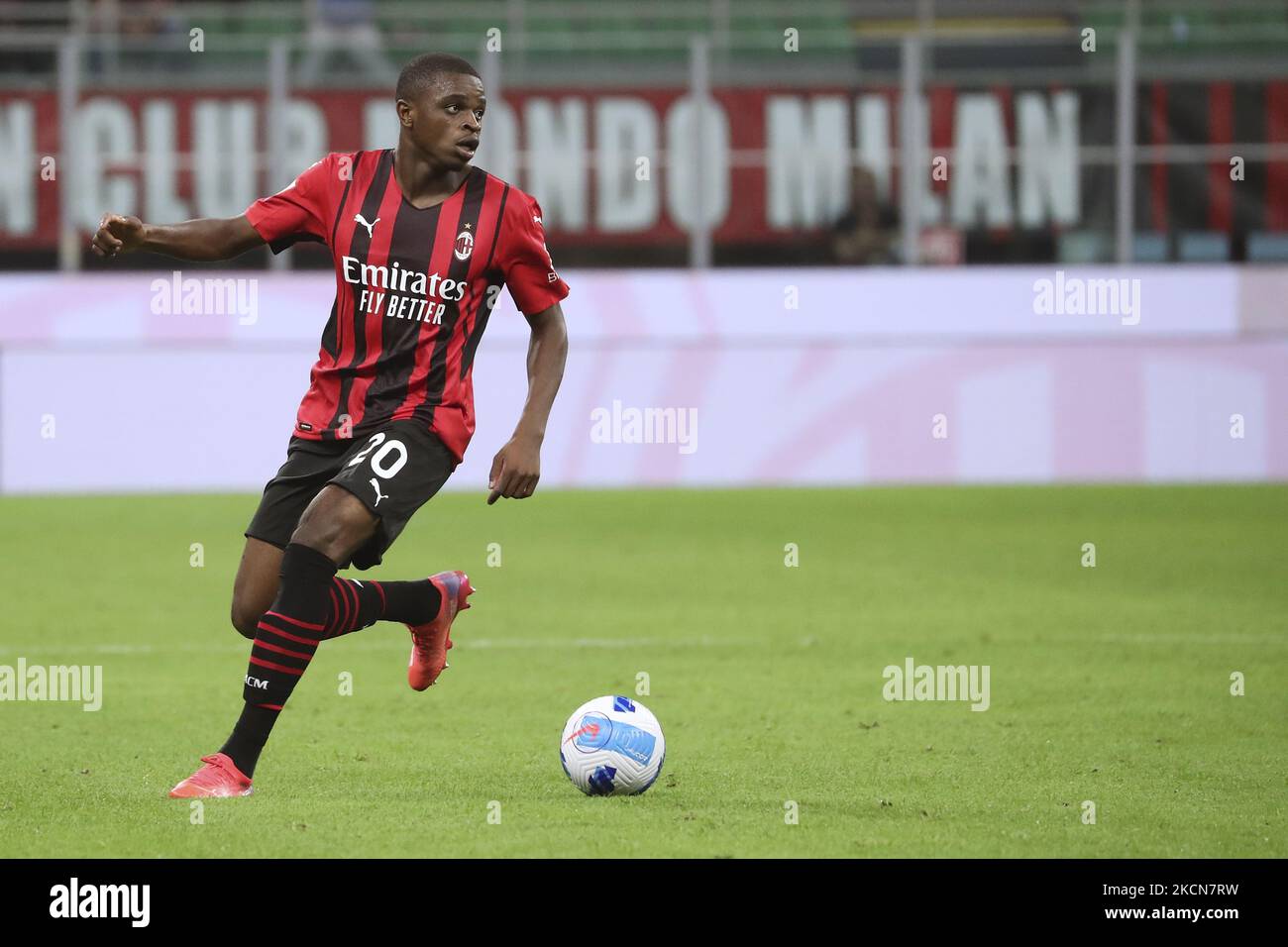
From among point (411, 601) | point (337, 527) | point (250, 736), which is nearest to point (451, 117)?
point (337, 527)

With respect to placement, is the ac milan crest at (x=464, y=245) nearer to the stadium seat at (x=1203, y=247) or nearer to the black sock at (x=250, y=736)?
the black sock at (x=250, y=736)

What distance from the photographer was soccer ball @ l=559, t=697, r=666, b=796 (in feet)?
18.9

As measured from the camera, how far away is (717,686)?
809 centimetres

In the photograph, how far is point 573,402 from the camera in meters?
16.0

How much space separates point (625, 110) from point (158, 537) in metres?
6.21

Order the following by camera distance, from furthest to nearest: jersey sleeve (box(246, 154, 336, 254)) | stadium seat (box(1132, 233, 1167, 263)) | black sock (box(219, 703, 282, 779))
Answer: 1. stadium seat (box(1132, 233, 1167, 263))
2. jersey sleeve (box(246, 154, 336, 254))
3. black sock (box(219, 703, 282, 779))

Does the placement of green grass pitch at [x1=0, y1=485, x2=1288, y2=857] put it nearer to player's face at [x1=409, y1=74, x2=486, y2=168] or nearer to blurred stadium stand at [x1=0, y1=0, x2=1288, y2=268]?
player's face at [x1=409, y1=74, x2=486, y2=168]

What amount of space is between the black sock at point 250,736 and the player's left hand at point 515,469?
2.83 ft

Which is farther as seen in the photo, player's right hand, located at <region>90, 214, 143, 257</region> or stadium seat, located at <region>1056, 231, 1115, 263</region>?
stadium seat, located at <region>1056, 231, 1115, 263</region>

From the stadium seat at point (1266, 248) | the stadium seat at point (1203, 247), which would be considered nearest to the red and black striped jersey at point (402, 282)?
the stadium seat at point (1203, 247)

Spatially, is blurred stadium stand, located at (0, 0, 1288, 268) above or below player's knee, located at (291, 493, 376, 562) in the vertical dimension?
above

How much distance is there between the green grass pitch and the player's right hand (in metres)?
1.55

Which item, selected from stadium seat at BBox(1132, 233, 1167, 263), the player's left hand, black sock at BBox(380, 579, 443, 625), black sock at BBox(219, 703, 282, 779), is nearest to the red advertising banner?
stadium seat at BBox(1132, 233, 1167, 263)
